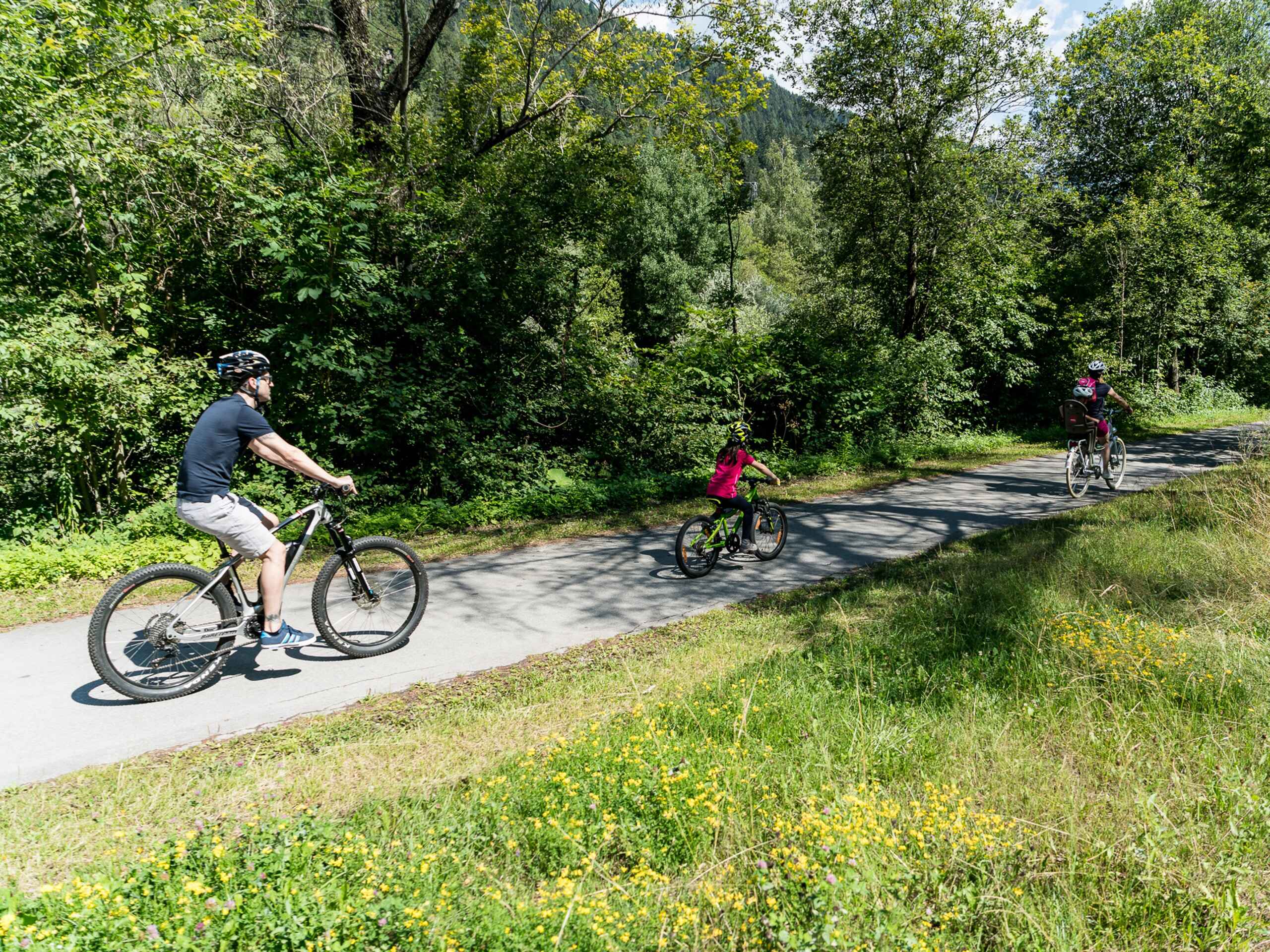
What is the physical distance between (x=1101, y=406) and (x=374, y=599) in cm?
1273

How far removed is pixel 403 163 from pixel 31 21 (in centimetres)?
579

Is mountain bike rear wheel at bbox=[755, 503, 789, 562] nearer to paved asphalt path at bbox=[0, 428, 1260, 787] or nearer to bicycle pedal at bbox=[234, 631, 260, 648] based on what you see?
paved asphalt path at bbox=[0, 428, 1260, 787]

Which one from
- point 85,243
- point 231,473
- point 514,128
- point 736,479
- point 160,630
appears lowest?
point 160,630

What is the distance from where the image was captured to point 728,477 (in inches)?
315

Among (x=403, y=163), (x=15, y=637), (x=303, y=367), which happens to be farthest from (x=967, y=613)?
(x=403, y=163)

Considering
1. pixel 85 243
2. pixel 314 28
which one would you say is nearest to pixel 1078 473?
pixel 85 243

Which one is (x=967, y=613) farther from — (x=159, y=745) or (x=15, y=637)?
(x=15, y=637)

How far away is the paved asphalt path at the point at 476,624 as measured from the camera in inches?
171

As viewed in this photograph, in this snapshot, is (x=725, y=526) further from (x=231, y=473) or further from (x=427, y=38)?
→ (x=427, y=38)

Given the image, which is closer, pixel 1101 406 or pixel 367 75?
pixel 1101 406

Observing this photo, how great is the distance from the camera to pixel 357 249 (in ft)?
33.7

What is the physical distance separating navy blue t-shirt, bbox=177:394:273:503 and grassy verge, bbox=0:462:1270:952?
1.75m

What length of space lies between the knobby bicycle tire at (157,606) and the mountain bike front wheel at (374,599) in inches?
25.9

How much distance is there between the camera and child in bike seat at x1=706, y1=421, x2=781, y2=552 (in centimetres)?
797
